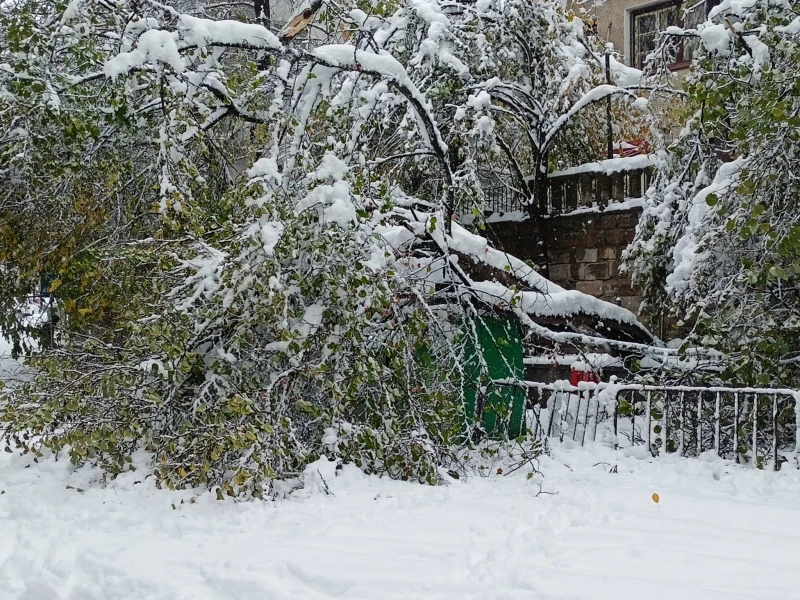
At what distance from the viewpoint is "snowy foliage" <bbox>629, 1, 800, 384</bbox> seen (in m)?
6.84

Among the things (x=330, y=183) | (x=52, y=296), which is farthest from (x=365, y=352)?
(x=52, y=296)

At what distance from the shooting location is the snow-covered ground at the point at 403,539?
150 inches

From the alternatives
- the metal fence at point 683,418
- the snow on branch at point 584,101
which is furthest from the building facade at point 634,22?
the metal fence at point 683,418

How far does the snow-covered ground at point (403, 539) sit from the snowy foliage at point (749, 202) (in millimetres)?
1427

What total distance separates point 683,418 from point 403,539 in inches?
142

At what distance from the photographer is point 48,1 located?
791 centimetres

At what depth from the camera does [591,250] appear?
12.2 m

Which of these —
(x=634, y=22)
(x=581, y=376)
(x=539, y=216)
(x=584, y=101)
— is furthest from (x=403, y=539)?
(x=634, y=22)

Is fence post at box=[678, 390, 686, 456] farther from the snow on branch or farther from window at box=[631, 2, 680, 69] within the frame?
window at box=[631, 2, 680, 69]

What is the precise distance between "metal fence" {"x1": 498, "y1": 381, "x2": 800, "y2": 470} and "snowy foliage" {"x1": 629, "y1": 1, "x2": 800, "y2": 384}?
32 cm

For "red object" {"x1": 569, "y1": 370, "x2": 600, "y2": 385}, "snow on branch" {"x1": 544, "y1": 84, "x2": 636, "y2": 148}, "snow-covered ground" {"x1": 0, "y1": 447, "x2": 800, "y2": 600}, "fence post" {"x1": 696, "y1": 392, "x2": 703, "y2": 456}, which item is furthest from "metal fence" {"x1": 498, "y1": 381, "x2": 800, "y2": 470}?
"snow on branch" {"x1": 544, "y1": 84, "x2": 636, "y2": 148}

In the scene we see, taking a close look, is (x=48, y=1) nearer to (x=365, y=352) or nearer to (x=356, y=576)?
(x=365, y=352)

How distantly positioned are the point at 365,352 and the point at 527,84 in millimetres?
Answer: 7345

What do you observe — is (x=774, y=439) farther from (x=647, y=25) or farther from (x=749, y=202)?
(x=647, y=25)
